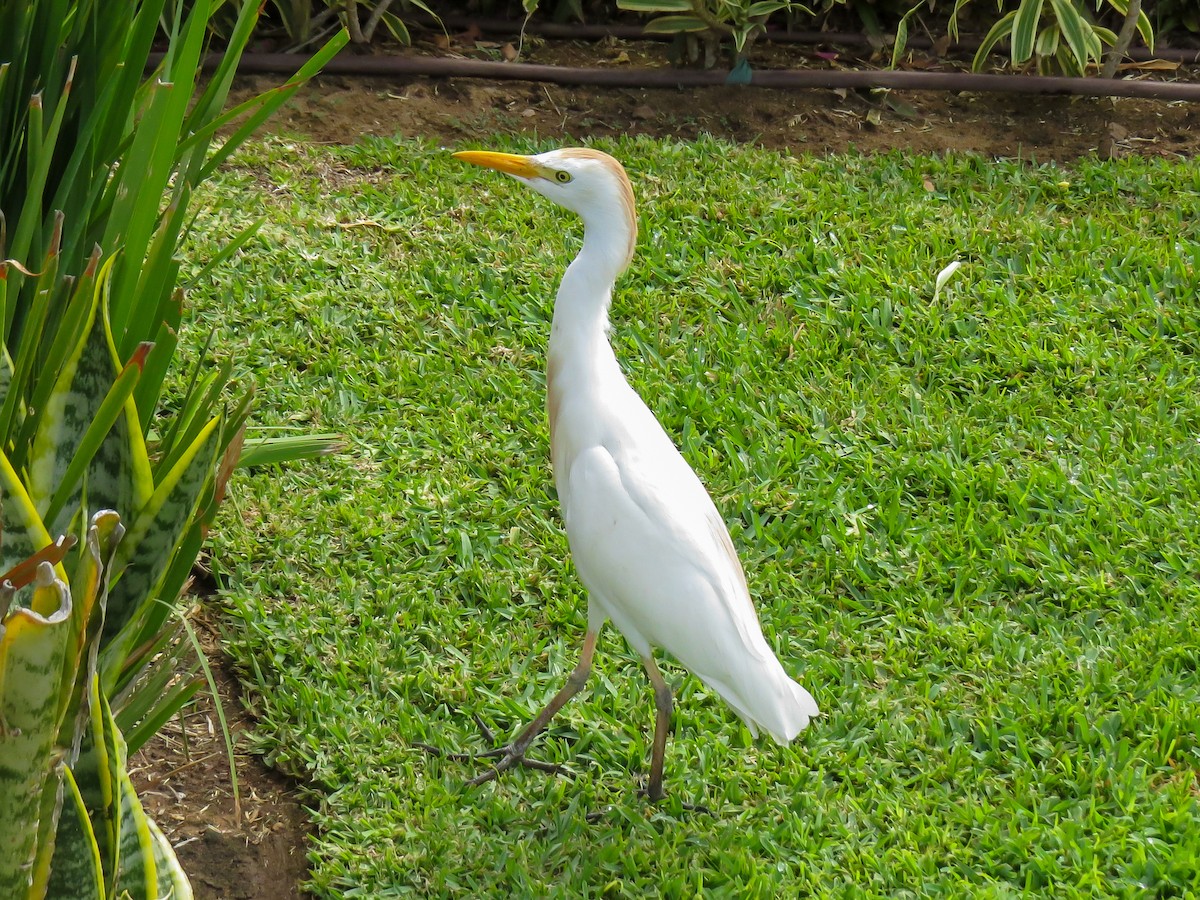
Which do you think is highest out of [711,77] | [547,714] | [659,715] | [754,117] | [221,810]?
[711,77]

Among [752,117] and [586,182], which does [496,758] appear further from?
[752,117]

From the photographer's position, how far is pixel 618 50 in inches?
208

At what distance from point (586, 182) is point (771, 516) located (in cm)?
114

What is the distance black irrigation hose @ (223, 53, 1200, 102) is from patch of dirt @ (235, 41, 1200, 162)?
0.15 ft

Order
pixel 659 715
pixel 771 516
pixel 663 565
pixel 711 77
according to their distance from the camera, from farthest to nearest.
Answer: pixel 711 77
pixel 771 516
pixel 659 715
pixel 663 565

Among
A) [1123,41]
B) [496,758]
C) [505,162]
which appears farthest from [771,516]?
[1123,41]

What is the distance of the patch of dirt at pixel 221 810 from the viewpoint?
233 cm

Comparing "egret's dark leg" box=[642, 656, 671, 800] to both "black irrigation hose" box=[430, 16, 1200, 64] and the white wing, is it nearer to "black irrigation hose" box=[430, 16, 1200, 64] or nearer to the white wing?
the white wing

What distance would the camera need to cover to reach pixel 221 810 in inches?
96.8

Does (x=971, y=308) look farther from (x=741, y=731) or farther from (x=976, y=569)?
(x=741, y=731)

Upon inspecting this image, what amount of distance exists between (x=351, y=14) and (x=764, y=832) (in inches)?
144

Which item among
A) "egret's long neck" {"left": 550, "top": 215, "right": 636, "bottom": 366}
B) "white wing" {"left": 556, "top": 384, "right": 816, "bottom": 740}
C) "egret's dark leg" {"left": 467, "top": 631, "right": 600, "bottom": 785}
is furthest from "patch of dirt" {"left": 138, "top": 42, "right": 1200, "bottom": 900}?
"egret's dark leg" {"left": 467, "top": 631, "right": 600, "bottom": 785}

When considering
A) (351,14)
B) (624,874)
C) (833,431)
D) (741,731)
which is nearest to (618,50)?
(351,14)

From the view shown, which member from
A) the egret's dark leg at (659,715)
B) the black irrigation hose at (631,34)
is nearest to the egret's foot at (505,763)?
the egret's dark leg at (659,715)
